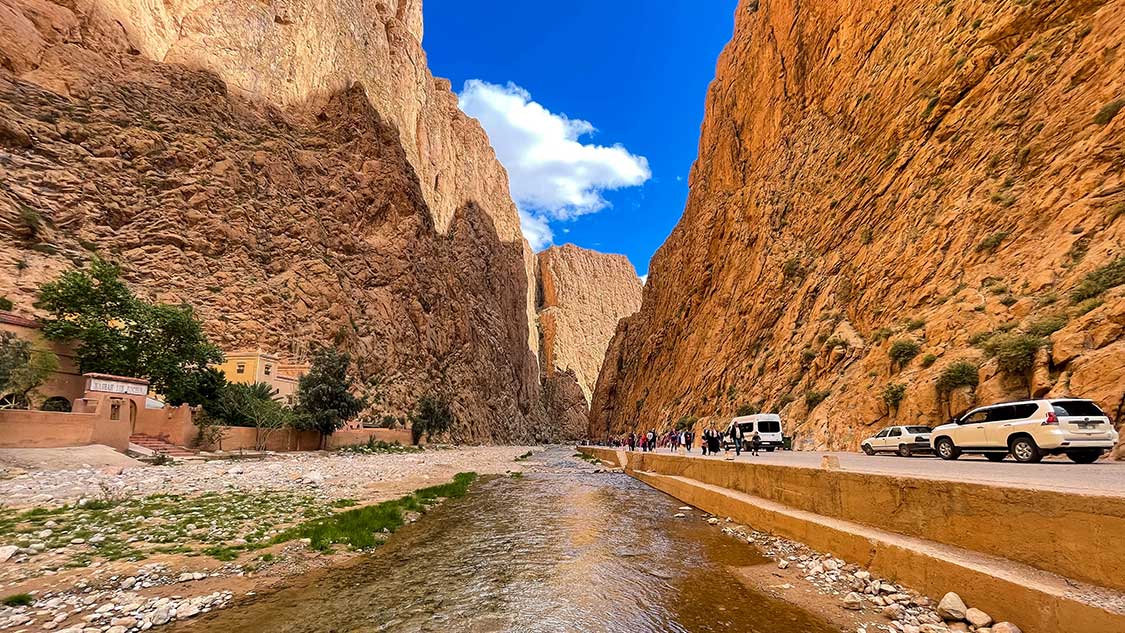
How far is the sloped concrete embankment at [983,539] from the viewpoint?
448 centimetres

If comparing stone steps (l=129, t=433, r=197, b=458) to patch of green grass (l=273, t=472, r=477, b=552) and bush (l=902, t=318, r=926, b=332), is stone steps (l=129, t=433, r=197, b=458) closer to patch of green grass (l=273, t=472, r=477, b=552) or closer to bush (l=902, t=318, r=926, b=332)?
patch of green grass (l=273, t=472, r=477, b=552)

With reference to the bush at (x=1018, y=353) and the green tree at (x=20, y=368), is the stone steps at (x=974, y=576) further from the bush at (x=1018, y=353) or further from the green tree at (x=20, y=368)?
the green tree at (x=20, y=368)

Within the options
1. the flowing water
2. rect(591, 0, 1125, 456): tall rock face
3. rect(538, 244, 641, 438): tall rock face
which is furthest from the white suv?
rect(538, 244, 641, 438): tall rock face

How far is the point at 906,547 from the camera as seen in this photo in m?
6.54

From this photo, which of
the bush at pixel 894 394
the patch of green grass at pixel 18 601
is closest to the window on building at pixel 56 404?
the patch of green grass at pixel 18 601

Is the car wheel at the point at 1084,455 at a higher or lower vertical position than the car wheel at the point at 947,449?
higher

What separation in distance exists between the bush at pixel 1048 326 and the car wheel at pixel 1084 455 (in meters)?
6.05

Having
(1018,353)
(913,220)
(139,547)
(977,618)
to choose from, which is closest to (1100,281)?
(1018,353)

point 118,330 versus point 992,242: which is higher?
point 992,242

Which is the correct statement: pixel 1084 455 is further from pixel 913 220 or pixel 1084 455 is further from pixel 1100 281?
pixel 913 220

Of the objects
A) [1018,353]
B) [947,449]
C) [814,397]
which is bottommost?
[947,449]

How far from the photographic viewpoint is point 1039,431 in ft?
35.6

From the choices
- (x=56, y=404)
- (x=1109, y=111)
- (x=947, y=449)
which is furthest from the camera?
(x=56, y=404)

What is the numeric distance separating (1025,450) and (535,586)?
11664 millimetres
